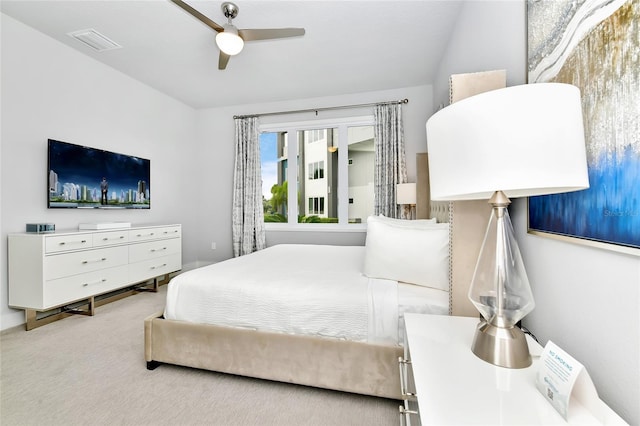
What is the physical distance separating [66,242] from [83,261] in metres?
0.25

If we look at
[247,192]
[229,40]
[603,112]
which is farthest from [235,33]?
[247,192]

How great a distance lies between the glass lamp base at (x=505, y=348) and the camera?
0.81m

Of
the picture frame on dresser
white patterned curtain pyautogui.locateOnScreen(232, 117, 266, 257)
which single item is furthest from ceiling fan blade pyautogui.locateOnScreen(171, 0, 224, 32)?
white patterned curtain pyautogui.locateOnScreen(232, 117, 266, 257)

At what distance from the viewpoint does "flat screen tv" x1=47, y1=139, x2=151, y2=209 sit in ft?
9.18

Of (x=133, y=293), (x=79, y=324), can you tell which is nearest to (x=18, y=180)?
(x=79, y=324)

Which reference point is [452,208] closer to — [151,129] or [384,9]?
[384,9]

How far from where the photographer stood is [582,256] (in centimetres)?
85

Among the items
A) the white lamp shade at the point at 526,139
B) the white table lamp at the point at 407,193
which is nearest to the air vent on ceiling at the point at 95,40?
the white table lamp at the point at 407,193

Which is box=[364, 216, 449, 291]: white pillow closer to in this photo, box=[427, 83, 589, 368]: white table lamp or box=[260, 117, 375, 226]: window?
box=[427, 83, 589, 368]: white table lamp

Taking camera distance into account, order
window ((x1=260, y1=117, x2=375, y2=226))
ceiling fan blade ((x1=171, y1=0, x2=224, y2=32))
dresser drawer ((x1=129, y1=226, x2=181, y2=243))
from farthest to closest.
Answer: window ((x1=260, y1=117, x2=375, y2=226)) < dresser drawer ((x1=129, y1=226, x2=181, y2=243)) < ceiling fan blade ((x1=171, y1=0, x2=224, y2=32))

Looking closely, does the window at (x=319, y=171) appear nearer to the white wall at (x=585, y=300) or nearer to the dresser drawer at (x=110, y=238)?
the dresser drawer at (x=110, y=238)

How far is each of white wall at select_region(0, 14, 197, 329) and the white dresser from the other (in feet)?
0.65

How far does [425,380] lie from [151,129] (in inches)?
177

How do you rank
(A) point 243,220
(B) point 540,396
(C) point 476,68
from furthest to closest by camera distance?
(A) point 243,220, (C) point 476,68, (B) point 540,396
